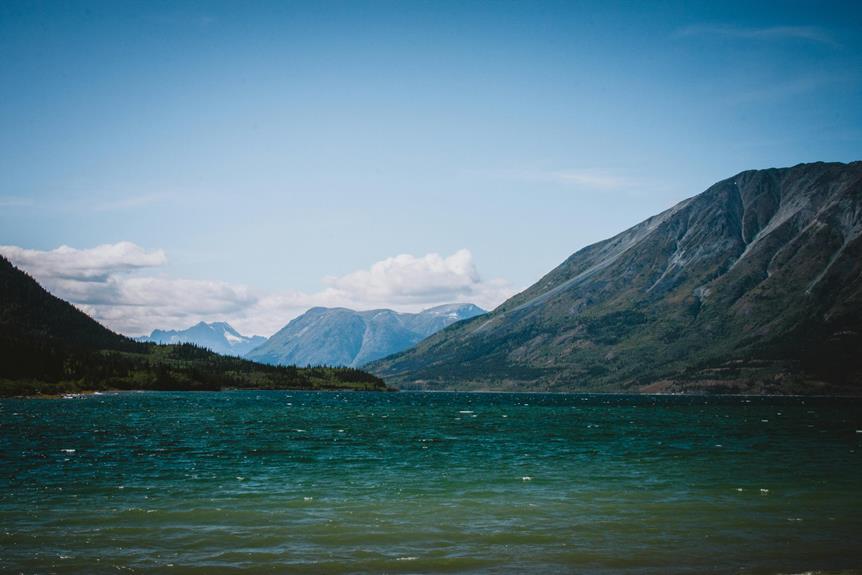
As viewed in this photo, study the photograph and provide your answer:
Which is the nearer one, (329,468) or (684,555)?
(684,555)

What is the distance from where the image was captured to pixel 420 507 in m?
43.2

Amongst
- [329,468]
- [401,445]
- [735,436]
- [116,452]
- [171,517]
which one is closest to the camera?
[171,517]

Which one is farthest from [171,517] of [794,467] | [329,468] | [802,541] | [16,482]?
[794,467]

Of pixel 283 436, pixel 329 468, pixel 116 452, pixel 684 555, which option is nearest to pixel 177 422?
pixel 283 436

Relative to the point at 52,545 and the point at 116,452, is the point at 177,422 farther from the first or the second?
the point at 52,545

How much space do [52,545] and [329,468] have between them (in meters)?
31.0

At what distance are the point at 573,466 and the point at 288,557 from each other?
3960cm

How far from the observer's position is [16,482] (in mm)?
49375

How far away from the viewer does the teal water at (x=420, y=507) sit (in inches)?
1215

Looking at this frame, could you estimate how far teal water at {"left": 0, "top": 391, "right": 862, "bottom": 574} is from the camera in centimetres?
3086

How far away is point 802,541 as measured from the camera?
34.8m

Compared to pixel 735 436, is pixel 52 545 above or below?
above

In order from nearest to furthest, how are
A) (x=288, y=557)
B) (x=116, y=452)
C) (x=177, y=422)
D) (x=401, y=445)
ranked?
1. (x=288, y=557)
2. (x=116, y=452)
3. (x=401, y=445)
4. (x=177, y=422)

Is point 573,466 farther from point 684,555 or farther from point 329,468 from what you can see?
point 684,555
